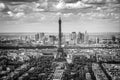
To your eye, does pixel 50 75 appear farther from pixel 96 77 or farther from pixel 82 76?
pixel 96 77

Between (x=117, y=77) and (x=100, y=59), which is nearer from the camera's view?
(x=117, y=77)

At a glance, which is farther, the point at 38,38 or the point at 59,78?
the point at 38,38

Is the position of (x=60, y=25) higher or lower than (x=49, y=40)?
higher

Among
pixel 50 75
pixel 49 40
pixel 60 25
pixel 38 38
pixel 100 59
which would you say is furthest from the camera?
pixel 38 38

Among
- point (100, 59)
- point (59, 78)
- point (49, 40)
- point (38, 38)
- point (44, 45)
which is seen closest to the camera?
point (59, 78)

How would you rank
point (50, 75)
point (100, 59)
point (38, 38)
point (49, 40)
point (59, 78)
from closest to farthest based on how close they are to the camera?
1. point (59, 78)
2. point (50, 75)
3. point (100, 59)
4. point (49, 40)
5. point (38, 38)

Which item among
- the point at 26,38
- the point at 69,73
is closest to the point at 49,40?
the point at 26,38

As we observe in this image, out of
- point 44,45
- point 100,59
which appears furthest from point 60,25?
point 44,45

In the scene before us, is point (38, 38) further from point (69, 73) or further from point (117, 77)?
point (117, 77)

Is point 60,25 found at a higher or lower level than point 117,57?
higher
